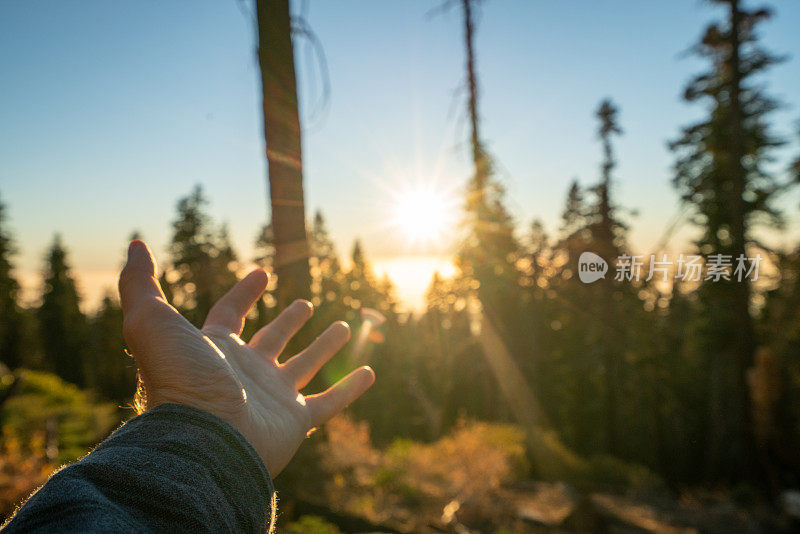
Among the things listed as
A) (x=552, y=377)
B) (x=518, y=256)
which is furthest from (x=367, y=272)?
(x=518, y=256)

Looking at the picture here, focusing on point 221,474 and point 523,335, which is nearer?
point 221,474

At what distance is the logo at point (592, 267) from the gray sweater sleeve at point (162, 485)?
20614 mm

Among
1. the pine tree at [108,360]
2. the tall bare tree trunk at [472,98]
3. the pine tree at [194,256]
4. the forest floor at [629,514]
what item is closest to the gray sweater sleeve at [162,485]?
the forest floor at [629,514]

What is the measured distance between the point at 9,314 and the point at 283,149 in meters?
37.1

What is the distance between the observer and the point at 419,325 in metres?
43.9

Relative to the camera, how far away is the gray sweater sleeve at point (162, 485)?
859mm

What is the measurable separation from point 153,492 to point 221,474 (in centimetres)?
19

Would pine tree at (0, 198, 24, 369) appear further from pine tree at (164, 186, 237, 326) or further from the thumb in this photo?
the thumb

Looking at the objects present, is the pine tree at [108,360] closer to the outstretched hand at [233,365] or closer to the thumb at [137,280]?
the outstretched hand at [233,365]

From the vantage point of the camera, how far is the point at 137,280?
1.37 metres

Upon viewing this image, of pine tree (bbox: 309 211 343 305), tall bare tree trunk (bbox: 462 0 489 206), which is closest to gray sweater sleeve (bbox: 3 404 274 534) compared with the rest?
tall bare tree trunk (bbox: 462 0 489 206)

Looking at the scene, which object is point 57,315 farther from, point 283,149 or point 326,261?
point 283,149

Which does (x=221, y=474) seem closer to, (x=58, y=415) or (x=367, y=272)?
(x=58, y=415)

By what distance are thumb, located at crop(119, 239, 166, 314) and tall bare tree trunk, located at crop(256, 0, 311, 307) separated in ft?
10.5
